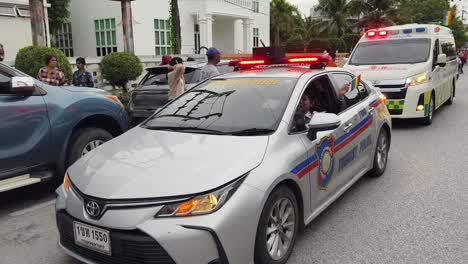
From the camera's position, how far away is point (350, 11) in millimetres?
45656

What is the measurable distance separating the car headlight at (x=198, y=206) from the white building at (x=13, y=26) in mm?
17355

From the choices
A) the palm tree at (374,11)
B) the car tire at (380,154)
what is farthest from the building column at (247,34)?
the car tire at (380,154)

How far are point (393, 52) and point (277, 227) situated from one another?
751 cm

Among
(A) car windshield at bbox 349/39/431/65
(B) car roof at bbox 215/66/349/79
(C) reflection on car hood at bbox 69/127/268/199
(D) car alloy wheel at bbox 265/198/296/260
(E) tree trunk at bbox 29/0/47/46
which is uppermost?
(E) tree trunk at bbox 29/0/47/46

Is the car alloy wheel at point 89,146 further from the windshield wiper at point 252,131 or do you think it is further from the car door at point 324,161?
the car door at point 324,161

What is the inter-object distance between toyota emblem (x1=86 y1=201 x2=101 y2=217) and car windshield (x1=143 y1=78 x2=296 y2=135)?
1159mm

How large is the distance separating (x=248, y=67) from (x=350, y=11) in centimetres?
4398

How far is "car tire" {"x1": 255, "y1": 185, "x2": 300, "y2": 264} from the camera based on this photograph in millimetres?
2957

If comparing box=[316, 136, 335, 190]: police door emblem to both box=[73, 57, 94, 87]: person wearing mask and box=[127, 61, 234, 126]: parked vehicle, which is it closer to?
box=[127, 61, 234, 126]: parked vehicle

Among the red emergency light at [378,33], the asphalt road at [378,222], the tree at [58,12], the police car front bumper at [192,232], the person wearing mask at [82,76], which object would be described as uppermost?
the tree at [58,12]

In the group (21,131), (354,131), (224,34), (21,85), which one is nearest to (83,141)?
(21,131)

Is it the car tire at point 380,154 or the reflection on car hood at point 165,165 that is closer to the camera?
the reflection on car hood at point 165,165

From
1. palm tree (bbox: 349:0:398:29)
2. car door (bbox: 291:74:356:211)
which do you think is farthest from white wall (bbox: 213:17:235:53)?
car door (bbox: 291:74:356:211)

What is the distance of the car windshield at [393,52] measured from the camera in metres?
9.24
